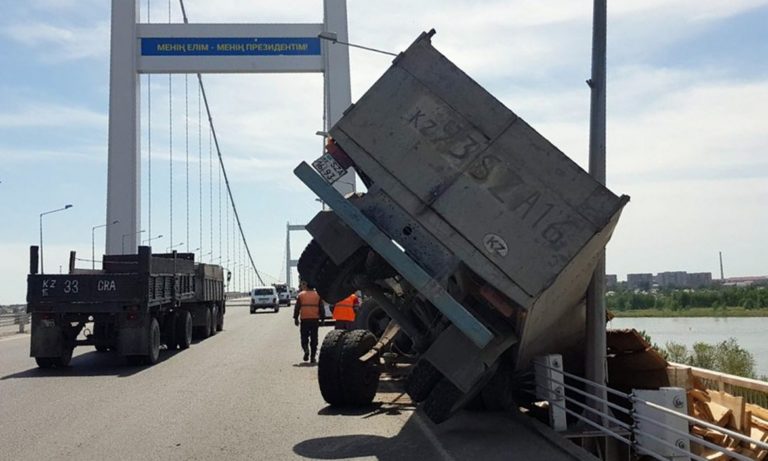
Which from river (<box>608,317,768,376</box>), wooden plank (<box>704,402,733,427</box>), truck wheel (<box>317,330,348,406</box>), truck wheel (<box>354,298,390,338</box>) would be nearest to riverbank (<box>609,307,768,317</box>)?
river (<box>608,317,768,376</box>)

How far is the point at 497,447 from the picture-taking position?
7.84 m

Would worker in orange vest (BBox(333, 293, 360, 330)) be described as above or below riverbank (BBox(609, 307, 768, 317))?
above

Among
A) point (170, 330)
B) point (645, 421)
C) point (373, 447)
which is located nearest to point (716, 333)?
point (170, 330)

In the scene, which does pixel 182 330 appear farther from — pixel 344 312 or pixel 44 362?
pixel 344 312

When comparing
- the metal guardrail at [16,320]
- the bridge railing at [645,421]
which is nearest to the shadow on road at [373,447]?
A: the bridge railing at [645,421]

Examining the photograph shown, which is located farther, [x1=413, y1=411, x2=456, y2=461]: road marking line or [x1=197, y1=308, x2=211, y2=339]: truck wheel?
[x1=197, y1=308, x2=211, y2=339]: truck wheel

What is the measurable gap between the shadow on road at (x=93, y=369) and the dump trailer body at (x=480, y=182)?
886 cm

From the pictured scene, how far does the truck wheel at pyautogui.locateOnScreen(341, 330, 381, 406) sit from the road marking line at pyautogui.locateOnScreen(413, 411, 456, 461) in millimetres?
715

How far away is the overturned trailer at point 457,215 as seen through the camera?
7.40 meters

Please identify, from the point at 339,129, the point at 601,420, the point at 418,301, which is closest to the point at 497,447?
the point at 601,420

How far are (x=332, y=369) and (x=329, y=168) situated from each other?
3.06 metres

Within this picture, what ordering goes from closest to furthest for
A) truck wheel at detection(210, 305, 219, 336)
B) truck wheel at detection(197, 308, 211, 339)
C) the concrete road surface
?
the concrete road surface
truck wheel at detection(197, 308, 211, 339)
truck wheel at detection(210, 305, 219, 336)

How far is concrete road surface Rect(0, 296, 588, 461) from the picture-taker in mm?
7922

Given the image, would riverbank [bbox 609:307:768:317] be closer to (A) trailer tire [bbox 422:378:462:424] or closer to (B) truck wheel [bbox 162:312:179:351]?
(B) truck wheel [bbox 162:312:179:351]
